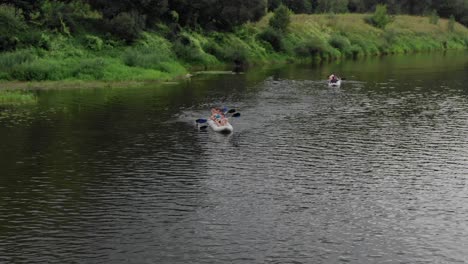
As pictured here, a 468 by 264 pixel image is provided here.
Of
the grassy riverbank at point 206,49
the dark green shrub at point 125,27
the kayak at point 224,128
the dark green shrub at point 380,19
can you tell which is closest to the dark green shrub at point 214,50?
the grassy riverbank at point 206,49

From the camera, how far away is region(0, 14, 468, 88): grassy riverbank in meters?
89.8

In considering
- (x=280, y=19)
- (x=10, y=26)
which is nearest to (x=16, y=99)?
(x=10, y=26)

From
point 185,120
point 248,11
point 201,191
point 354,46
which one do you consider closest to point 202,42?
point 248,11

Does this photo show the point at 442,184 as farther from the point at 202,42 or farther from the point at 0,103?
the point at 202,42

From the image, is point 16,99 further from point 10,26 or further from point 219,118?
point 219,118

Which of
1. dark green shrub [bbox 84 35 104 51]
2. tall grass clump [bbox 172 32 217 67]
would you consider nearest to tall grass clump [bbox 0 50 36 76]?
dark green shrub [bbox 84 35 104 51]

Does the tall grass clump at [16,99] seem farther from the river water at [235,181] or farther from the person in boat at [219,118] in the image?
the person in boat at [219,118]

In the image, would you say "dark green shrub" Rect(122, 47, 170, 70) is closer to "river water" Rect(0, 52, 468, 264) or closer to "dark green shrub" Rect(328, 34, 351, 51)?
"river water" Rect(0, 52, 468, 264)

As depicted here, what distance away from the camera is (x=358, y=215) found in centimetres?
3675

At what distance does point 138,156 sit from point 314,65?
82.6m

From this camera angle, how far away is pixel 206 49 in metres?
120

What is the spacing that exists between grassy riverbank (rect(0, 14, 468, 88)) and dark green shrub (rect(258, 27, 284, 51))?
214mm

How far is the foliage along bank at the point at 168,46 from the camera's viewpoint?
91037mm

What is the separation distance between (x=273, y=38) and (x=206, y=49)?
66.4ft
